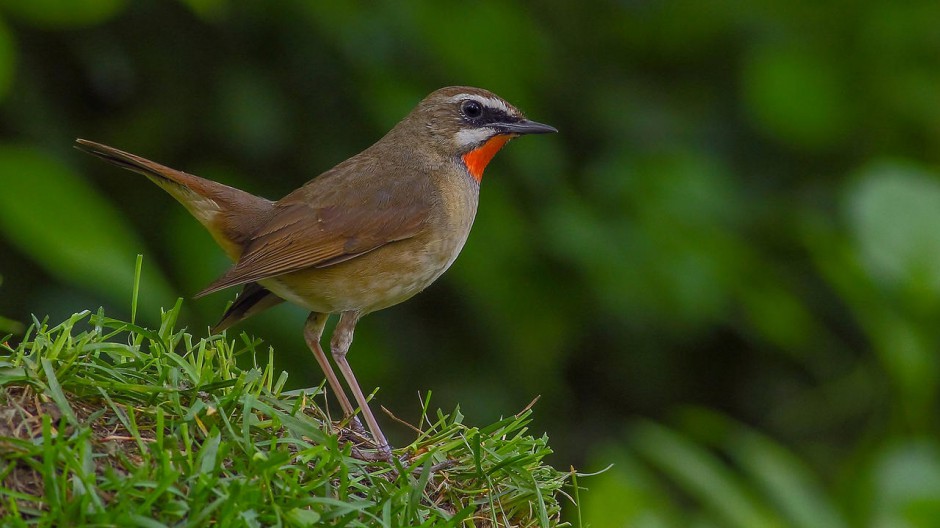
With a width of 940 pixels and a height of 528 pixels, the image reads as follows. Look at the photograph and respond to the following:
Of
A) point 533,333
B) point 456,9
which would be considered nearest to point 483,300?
point 533,333

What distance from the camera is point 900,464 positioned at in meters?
5.68

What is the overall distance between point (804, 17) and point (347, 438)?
5.41 m

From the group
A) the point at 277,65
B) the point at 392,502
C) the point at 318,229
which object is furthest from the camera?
the point at 277,65

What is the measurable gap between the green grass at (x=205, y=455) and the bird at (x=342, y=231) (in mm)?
1122

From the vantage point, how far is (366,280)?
4.80m

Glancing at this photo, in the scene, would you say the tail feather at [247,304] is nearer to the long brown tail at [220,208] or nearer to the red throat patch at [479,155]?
the long brown tail at [220,208]

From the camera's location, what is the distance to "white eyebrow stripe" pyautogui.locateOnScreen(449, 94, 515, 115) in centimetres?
556

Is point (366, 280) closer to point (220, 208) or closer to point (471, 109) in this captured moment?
Result: point (220, 208)

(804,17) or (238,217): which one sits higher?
(804,17)

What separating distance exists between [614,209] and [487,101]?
175cm

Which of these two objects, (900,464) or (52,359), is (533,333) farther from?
(52,359)

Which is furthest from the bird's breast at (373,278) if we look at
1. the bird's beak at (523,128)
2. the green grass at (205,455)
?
the green grass at (205,455)

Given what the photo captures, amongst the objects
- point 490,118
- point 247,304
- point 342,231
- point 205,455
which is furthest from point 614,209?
point 205,455

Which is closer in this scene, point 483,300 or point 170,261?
point 170,261
